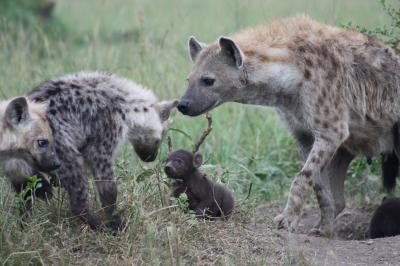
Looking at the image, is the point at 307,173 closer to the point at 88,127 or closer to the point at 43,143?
the point at 88,127

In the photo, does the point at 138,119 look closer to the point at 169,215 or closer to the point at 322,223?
the point at 169,215

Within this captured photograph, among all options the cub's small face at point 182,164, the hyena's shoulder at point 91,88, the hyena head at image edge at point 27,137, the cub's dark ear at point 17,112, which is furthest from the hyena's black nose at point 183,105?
the cub's dark ear at point 17,112

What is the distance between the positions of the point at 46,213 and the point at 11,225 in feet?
1.28

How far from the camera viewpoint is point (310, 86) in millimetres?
5176

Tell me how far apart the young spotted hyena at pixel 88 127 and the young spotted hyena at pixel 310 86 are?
0.45 metres

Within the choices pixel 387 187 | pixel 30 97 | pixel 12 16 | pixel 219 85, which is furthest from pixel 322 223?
pixel 12 16

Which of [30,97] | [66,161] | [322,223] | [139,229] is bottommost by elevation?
[322,223]

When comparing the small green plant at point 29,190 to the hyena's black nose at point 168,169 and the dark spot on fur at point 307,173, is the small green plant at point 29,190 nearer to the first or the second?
the hyena's black nose at point 168,169

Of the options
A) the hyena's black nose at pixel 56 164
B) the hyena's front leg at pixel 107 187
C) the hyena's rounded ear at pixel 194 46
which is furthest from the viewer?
the hyena's rounded ear at pixel 194 46

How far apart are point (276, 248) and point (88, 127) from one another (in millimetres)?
1285

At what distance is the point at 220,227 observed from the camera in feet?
16.0

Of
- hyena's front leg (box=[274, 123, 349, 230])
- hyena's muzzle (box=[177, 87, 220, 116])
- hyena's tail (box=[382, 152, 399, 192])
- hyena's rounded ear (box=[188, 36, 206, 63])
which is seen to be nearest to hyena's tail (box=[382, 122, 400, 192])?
hyena's tail (box=[382, 152, 399, 192])

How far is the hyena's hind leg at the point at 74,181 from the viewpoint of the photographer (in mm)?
4496

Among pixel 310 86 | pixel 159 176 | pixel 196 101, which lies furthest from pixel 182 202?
pixel 310 86
